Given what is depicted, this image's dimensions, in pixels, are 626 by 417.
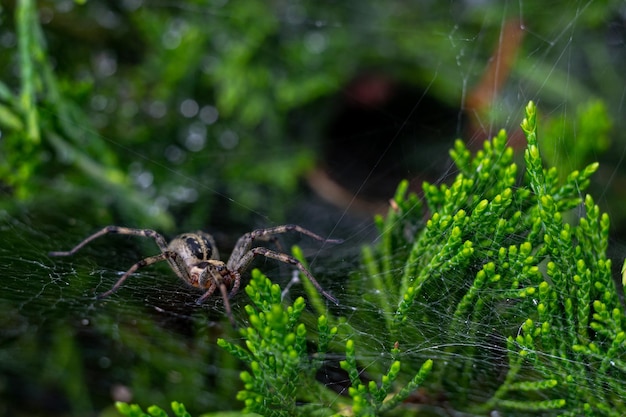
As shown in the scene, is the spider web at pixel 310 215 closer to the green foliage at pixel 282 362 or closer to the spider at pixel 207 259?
the spider at pixel 207 259

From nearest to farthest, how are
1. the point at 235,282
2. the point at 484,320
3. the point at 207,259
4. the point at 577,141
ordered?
the point at 484,320 → the point at 235,282 → the point at 207,259 → the point at 577,141

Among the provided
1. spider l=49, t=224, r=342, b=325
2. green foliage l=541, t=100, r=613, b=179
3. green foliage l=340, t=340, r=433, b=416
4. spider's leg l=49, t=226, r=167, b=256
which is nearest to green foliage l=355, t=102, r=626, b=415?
green foliage l=340, t=340, r=433, b=416

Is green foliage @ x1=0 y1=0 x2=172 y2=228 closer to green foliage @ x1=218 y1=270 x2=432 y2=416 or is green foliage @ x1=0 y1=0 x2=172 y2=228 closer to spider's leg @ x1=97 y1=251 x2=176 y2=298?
spider's leg @ x1=97 y1=251 x2=176 y2=298

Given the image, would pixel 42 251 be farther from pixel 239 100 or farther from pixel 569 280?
pixel 569 280

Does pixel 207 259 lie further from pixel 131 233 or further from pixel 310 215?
pixel 310 215

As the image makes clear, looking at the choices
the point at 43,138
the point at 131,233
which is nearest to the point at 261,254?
the point at 131,233

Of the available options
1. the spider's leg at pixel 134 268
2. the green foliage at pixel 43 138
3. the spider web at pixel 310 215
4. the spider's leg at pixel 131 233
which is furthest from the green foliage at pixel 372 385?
the green foliage at pixel 43 138
